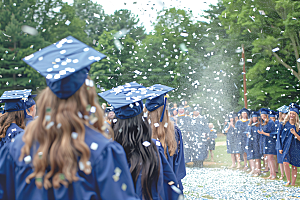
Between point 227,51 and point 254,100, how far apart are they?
14.7 ft

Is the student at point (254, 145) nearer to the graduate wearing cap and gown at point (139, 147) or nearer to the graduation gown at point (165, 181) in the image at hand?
the graduation gown at point (165, 181)

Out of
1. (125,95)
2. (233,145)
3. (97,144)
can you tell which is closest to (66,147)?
(97,144)

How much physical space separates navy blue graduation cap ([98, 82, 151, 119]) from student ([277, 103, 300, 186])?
6.97m

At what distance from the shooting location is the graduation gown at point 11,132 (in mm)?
3939

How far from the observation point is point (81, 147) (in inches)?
61.6

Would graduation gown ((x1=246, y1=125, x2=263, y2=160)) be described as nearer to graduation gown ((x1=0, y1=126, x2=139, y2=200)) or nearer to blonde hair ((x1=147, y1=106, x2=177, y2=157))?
blonde hair ((x1=147, y1=106, x2=177, y2=157))

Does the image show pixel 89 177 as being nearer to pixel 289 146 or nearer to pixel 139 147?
pixel 139 147

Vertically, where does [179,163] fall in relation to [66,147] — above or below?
below

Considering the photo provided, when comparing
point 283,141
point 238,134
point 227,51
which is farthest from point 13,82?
point 283,141

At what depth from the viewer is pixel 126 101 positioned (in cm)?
300

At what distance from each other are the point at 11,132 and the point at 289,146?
779cm

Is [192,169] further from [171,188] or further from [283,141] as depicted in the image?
[171,188]

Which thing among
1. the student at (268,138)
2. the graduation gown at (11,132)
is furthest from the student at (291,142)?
the graduation gown at (11,132)

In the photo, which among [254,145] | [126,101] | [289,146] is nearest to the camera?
[126,101]
